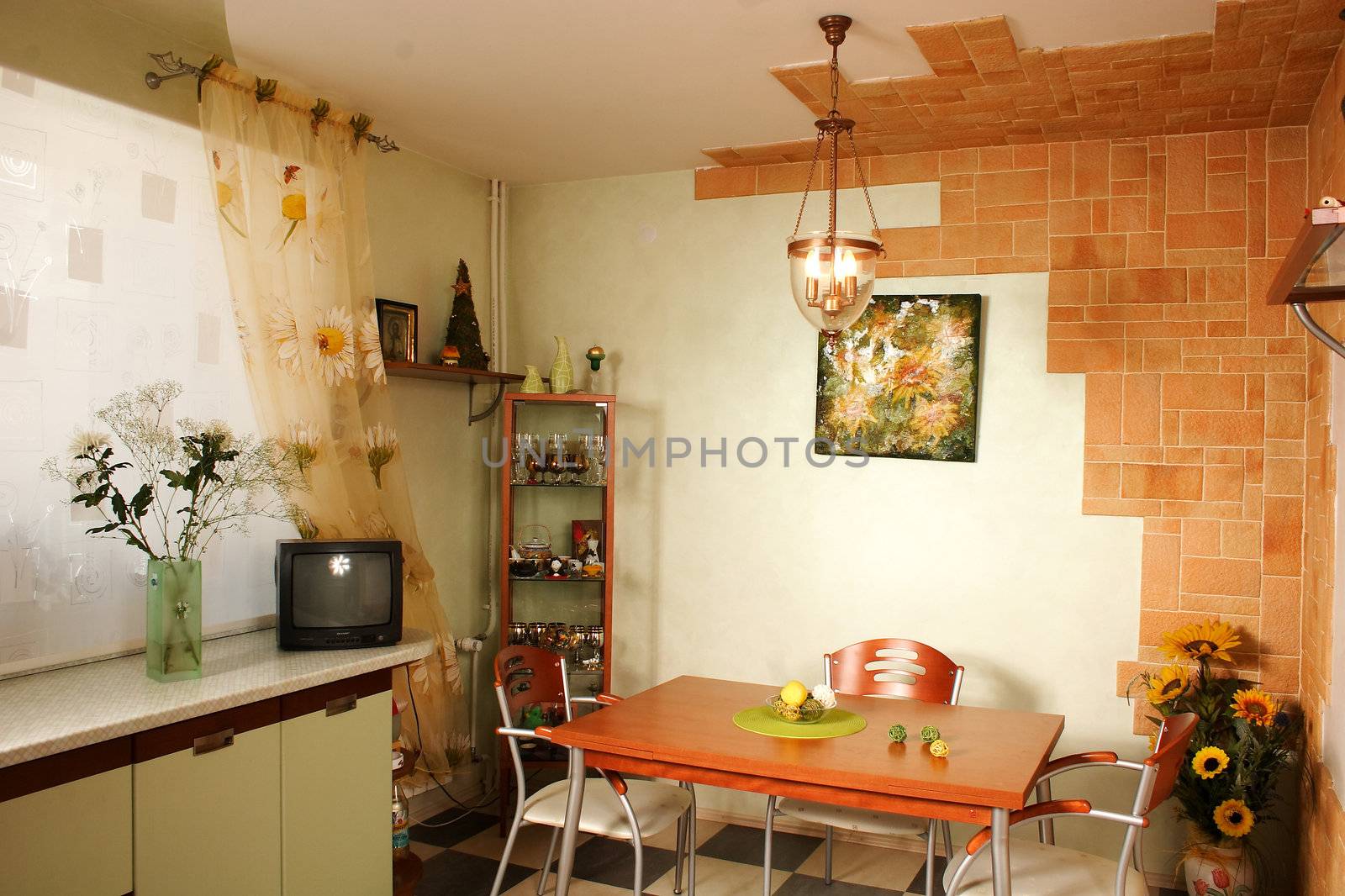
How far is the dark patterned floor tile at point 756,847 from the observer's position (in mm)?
3758

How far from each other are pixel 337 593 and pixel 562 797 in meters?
0.90

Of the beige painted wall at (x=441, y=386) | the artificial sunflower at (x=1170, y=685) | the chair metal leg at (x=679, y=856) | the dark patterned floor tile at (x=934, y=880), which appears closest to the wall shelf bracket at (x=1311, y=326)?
the artificial sunflower at (x=1170, y=685)

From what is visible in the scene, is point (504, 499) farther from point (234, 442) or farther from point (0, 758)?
point (0, 758)

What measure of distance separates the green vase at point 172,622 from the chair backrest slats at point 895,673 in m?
2.02

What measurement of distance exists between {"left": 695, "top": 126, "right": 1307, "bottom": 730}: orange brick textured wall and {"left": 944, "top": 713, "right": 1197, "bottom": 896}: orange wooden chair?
1073mm

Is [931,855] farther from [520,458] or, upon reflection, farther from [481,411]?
[481,411]

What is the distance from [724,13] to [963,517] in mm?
2035

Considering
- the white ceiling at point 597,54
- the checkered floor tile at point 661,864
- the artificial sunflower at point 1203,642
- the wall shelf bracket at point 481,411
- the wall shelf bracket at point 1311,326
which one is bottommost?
the checkered floor tile at point 661,864

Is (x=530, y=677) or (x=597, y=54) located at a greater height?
(x=597, y=54)

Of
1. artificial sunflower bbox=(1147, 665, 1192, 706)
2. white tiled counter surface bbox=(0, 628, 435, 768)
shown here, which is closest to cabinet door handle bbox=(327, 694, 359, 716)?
Result: white tiled counter surface bbox=(0, 628, 435, 768)

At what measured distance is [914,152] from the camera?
390cm

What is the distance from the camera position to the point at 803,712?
112 inches

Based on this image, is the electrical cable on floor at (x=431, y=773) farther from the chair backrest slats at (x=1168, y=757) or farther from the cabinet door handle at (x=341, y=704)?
the chair backrest slats at (x=1168, y=757)

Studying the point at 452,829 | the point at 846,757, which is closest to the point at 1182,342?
the point at 846,757
